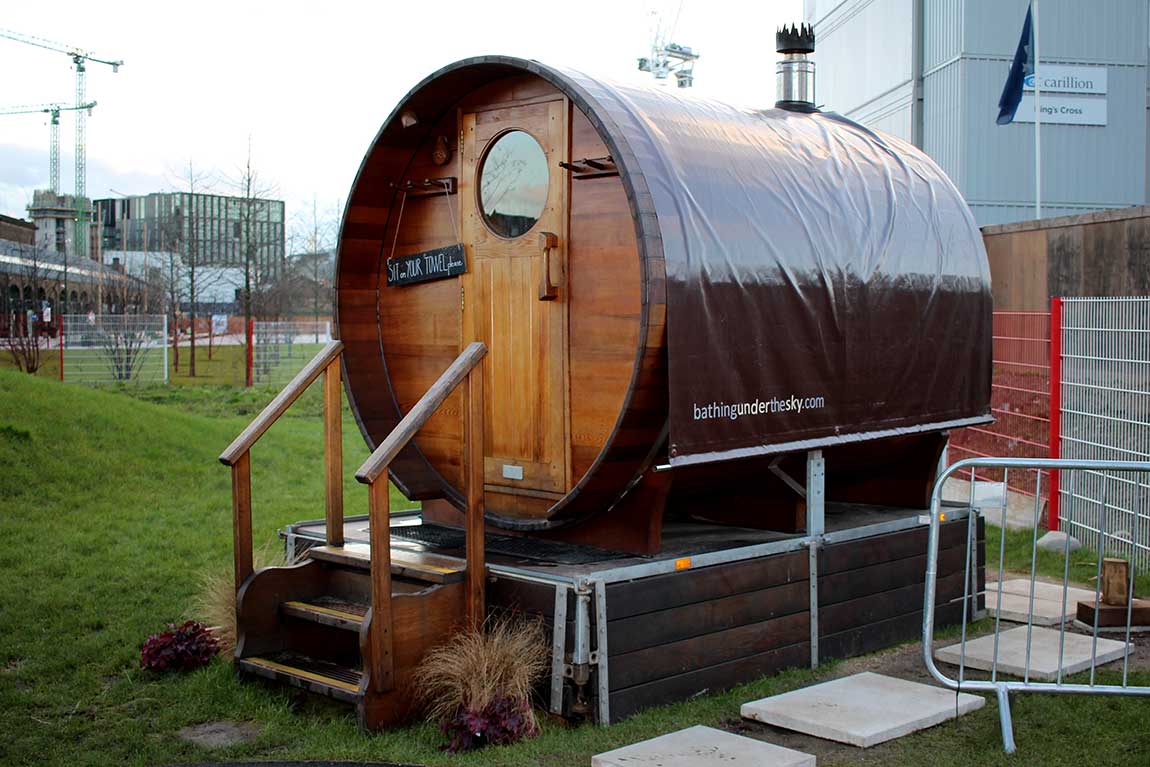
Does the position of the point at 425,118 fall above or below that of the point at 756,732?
above

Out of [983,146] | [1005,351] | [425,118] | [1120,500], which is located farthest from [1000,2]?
[425,118]

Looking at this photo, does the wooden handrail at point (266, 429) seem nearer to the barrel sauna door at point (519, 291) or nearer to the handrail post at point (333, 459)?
the handrail post at point (333, 459)

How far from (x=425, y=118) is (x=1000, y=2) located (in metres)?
20.0

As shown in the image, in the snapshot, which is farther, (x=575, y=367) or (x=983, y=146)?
(x=983, y=146)

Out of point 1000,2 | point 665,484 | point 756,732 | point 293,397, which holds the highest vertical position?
point 1000,2

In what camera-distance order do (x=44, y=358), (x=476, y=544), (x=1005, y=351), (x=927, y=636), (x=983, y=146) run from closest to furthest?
(x=927, y=636) < (x=476, y=544) < (x=1005, y=351) < (x=44, y=358) < (x=983, y=146)

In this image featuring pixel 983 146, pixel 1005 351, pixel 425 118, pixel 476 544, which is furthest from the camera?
pixel 983 146

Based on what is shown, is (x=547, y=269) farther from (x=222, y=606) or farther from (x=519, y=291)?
(x=222, y=606)

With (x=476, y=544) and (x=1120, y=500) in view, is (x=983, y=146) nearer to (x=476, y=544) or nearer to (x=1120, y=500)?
(x=1120, y=500)

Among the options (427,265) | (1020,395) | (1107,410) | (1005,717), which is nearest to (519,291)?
(427,265)

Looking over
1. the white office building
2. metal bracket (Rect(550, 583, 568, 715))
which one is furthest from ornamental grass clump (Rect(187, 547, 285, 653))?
the white office building

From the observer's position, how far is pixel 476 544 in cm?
628

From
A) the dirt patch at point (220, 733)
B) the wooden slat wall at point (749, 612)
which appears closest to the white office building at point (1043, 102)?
the wooden slat wall at point (749, 612)

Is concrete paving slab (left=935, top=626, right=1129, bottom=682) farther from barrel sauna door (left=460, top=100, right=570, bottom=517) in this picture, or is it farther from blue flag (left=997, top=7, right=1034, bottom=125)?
blue flag (left=997, top=7, right=1034, bottom=125)
